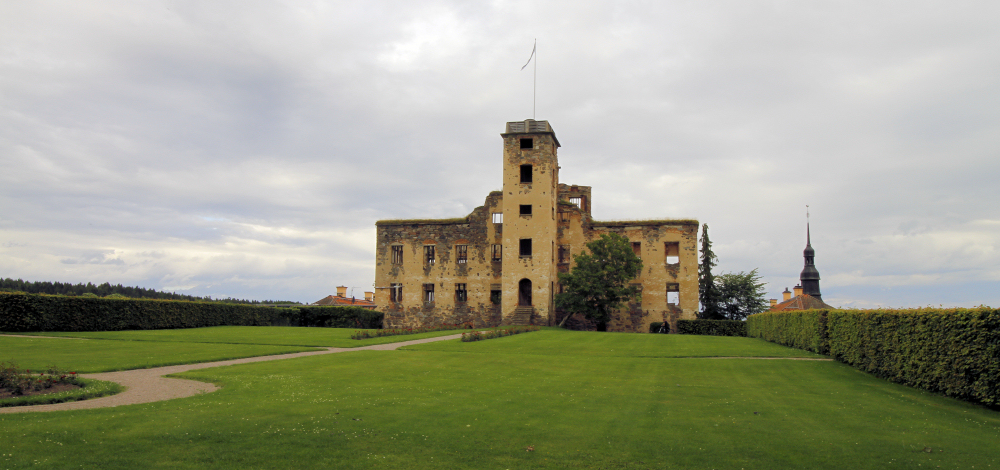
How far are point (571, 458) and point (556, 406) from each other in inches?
133

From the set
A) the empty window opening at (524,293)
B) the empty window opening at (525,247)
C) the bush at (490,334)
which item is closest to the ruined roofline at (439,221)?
the empty window opening at (525,247)

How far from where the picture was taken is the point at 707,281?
53031 millimetres

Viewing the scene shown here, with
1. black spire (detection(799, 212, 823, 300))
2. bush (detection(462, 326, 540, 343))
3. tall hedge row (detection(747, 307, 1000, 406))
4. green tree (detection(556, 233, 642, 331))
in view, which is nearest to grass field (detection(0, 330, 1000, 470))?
tall hedge row (detection(747, 307, 1000, 406))

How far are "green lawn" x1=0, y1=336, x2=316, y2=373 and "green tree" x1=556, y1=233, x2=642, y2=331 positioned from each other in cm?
2384

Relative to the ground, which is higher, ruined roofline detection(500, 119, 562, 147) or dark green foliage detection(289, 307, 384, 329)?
ruined roofline detection(500, 119, 562, 147)

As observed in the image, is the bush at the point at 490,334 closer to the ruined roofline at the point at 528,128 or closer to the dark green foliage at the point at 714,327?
the dark green foliage at the point at 714,327

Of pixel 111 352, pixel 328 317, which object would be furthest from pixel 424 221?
pixel 111 352

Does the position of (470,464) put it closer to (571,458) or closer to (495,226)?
(571,458)

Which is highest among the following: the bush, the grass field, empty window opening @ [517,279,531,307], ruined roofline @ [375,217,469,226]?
ruined roofline @ [375,217,469,226]

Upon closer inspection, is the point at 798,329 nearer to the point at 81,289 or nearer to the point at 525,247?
the point at 525,247

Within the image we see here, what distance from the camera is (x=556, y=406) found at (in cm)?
1216

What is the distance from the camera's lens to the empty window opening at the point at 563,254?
50156 mm

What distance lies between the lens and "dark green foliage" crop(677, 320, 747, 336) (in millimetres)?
41312

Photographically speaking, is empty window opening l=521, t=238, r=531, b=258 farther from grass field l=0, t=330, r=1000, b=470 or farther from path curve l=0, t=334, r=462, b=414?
grass field l=0, t=330, r=1000, b=470
